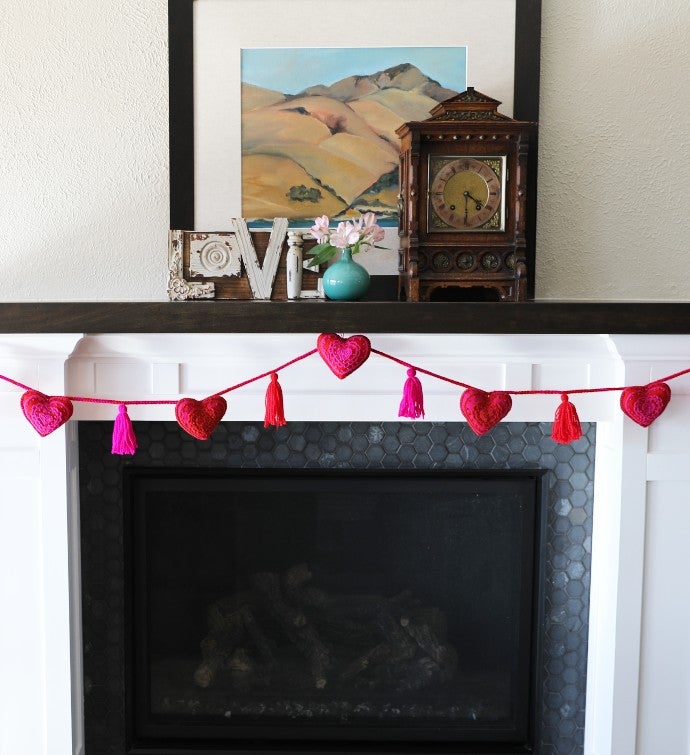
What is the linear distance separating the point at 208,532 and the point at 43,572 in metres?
0.35

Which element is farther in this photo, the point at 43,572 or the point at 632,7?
the point at 632,7

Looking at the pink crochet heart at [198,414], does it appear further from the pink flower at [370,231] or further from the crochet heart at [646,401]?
the crochet heart at [646,401]

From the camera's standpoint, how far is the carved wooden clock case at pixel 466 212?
1.57 metres

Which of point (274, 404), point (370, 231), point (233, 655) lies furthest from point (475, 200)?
point (233, 655)

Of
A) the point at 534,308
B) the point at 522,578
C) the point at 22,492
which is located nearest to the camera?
the point at 534,308

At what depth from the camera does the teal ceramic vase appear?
1.53 metres

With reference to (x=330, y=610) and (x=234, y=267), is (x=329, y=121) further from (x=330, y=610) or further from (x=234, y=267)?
(x=330, y=610)

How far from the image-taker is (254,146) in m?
1.75

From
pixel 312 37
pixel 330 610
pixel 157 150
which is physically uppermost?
pixel 312 37

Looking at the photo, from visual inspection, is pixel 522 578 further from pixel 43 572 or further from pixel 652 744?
pixel 43 572

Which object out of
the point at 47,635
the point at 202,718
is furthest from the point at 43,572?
the point at 202,718

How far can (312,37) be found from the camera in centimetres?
173

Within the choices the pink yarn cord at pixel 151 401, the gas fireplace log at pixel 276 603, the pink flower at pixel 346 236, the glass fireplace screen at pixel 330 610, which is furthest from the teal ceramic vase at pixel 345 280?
the gas fireplace log at pixel 276 603

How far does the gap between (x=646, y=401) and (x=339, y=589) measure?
0.77m
